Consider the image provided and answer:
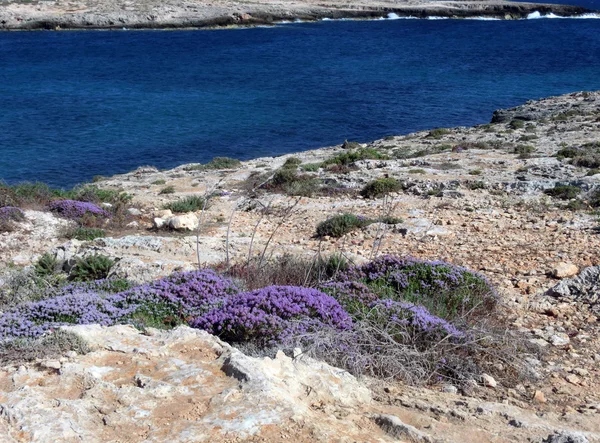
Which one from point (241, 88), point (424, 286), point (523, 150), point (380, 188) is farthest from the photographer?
point (241, 88)

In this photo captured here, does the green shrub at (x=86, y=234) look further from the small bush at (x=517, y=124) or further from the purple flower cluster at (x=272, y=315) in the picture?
the small bush at (x=517, y=124)

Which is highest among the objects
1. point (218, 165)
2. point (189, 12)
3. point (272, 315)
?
point (189, 12)

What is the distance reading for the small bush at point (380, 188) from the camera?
18.8 m

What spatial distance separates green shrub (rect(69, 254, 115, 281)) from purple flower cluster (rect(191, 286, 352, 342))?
396 centimetres

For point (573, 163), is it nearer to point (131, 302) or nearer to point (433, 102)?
point (131, 302)

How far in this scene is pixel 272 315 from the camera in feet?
23.6

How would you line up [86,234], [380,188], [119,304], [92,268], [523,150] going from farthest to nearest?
1. [523,150]
2. [380,188]
3. [86,234]
4. [92,268]
5. [119,304]

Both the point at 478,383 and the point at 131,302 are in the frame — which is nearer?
the point at 478,383

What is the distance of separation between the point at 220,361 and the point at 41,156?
33.5 m

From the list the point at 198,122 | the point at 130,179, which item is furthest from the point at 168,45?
the point at 130,179

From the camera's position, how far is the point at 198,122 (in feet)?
146

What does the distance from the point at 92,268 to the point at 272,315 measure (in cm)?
497

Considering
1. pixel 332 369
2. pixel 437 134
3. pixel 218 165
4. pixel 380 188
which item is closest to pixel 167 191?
pixel 218 165

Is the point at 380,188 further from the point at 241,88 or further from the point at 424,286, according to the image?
the point at 241,88
